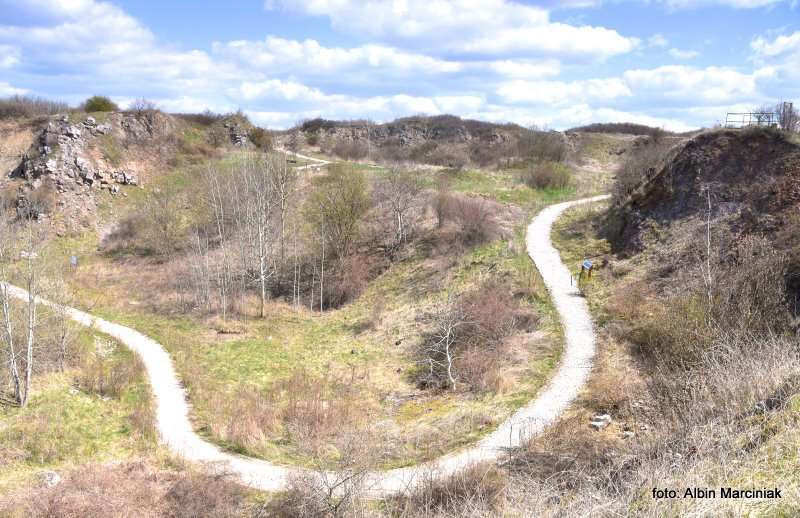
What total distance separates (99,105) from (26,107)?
6.67 metres

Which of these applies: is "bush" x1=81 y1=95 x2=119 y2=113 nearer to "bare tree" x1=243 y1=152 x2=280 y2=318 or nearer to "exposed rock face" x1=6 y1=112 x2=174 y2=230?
"exposed rock face" x1=6 y1=112 x2=174 y2=230

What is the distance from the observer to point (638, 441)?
37.3 feet

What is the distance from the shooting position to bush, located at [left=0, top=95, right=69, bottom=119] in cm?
5300

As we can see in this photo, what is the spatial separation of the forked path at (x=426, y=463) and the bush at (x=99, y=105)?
119 ft

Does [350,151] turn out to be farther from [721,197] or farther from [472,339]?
[472,339]

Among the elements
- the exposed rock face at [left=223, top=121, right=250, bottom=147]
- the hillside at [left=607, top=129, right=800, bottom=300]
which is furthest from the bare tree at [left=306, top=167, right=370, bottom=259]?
the exposed rock face at [left=223, top=121, right=250, bottom=147]

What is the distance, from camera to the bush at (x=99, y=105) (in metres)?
55.6

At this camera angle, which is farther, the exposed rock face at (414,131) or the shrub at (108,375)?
the exposed rock face at (414,131)

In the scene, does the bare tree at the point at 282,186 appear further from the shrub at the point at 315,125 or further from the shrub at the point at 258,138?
the shrub at the point at 315,125

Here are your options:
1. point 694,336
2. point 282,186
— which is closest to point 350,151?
point 282,186

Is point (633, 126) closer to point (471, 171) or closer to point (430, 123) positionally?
point (430, 123)

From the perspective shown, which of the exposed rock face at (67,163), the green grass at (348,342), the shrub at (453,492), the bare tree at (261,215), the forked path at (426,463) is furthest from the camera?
the exposed rock face at (67,163)

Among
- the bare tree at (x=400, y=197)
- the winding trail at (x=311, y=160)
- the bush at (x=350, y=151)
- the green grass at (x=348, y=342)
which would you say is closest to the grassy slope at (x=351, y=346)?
the green grass at (x=348, y=342)

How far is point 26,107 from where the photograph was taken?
54031 millimetres
